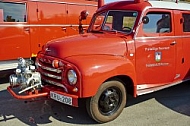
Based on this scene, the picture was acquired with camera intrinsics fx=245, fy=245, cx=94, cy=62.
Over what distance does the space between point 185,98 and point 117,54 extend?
2.25m

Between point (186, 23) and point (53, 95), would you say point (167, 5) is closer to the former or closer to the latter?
point (186, 23)

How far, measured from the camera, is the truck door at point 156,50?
470 centimetres

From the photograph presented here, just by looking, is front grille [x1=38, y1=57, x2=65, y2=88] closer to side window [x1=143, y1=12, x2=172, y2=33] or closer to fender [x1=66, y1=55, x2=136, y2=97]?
fender [x1=66, y1=55, x2=136, y2=97]

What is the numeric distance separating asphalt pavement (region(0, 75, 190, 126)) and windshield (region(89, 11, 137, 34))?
1.60m

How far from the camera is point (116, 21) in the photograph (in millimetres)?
5031

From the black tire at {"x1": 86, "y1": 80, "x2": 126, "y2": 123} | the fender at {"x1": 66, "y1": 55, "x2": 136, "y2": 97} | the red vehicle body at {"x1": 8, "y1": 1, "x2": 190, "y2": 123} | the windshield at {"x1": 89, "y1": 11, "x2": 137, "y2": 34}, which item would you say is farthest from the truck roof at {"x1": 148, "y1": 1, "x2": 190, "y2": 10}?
the black tire at {"x1": 86, "y1": 80, "x2": 126, "y2": 123}

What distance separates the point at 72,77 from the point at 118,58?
937mm

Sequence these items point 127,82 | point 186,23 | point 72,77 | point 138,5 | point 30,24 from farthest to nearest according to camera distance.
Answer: point 30,24
point 186,23
point 138,5
point 127,82
point 72,77

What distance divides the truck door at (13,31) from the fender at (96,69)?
3.28 m

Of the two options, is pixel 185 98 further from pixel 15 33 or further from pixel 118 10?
pixel 15 33

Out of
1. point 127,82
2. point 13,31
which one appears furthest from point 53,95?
point 13,31

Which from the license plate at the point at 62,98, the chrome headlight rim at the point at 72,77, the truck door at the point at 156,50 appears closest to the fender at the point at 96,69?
the chrome headlight rim at the point at 72,77

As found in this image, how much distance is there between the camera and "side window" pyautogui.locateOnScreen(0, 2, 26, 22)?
6.53 m

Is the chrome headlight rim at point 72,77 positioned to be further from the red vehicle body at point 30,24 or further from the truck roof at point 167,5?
the red vehicle body at point 30,24
